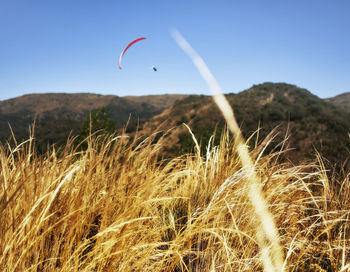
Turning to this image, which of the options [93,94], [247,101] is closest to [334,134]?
[247,101]

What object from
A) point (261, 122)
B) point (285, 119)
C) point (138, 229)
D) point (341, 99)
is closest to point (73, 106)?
point (261, 122)

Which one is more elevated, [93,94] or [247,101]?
[93,94]

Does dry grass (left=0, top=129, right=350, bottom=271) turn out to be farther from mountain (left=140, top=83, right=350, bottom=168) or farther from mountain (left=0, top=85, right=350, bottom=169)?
mountain (left=140, top=83, right=350, bottom=168)

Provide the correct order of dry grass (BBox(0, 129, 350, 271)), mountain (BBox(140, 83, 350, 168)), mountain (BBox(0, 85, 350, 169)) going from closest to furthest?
1. dry grass (BBox(0, 129, 350, 271))
2. mountain (BBox(0, 85, 350, 169))
3. mountain (BBox(140, 83, 350, 168))

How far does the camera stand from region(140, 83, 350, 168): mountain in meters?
18.6

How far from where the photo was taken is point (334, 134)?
2073 centimetres

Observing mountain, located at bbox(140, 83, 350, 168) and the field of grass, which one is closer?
the field of grass

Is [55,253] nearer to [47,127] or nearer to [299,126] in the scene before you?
[299,126]

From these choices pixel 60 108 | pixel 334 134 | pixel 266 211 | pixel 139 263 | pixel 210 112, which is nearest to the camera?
pixel 139 263

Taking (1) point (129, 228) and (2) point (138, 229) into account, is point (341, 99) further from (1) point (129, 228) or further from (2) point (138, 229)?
(1) point (129, 228)

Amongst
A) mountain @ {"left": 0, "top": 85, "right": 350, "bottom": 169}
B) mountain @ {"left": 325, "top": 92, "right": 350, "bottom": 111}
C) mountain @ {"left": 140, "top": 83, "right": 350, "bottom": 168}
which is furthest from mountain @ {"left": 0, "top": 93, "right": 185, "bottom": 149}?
mountain @ {"left": 325, "top": 92, "right": 350, "bottom": 111}

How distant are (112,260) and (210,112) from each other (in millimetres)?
30065

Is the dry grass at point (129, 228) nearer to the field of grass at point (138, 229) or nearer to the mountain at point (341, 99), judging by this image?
the field of grass at point (138, 229)

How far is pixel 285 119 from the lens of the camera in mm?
24766
